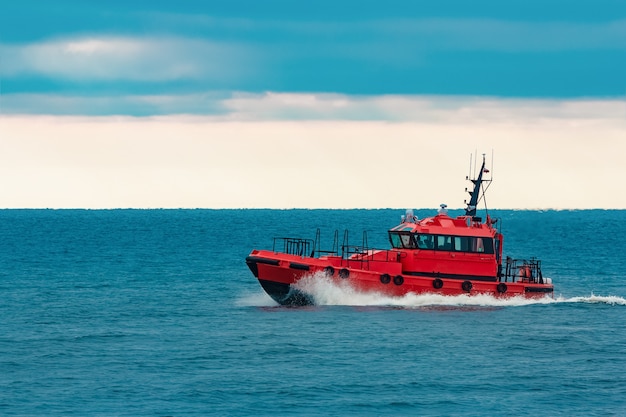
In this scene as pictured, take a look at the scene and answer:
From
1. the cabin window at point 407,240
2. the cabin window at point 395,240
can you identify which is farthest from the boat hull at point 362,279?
the cabin window at point 395,240

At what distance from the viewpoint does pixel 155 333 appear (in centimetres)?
4316

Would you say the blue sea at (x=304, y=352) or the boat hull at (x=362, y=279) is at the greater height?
the boat hull at (x=362, y=279)

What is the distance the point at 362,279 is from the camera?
1948 inches

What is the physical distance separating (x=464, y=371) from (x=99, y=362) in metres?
11.8

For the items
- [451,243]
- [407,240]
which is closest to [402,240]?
[407,240]

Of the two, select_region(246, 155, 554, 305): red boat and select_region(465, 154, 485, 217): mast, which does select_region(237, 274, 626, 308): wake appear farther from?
select_region(465, 154, 485, 217): mast

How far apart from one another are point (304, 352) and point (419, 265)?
13.2 metres

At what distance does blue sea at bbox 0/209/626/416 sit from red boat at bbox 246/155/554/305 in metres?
0.59

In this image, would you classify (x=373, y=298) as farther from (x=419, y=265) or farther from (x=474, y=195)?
(x=474, y=195)

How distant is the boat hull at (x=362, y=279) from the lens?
48781 millimetres

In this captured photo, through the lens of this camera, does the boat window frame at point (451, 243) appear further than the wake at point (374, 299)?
Yes

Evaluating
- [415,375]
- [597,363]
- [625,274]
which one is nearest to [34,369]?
[415,375]

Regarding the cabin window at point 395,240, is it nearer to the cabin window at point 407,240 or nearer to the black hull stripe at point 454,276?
the cabin window at point 407,240

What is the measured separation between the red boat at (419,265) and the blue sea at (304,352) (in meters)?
0.59
